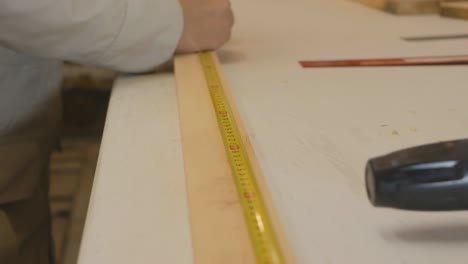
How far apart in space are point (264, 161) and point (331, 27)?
0.59 m

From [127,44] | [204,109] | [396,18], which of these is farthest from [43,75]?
[396,18]

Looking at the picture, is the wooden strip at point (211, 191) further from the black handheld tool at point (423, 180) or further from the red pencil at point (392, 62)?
the red pencil at point (392, 62)

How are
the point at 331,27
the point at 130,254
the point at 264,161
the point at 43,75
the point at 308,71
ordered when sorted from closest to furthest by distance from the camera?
the point at 130,254 < the point at 264,161 < the point at 308,71 < the point at 43,75 < the point at 331,27

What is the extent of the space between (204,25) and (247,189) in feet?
1.39

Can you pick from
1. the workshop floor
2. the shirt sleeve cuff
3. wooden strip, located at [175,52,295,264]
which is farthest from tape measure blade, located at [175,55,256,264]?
the workshop floor

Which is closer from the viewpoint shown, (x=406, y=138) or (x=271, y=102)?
(x=406, y=138)

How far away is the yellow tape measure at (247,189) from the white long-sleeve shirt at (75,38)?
14 centimetres

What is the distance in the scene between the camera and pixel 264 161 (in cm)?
47

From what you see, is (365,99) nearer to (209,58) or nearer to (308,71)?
(308,71)

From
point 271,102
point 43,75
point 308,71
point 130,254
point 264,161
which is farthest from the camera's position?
point 43,75

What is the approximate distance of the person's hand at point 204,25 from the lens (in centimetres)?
76

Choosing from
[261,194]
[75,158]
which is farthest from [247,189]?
[75,158]

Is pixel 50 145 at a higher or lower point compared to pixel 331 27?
lower

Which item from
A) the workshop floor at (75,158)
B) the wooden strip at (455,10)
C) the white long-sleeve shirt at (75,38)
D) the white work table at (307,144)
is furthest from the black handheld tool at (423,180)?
the workshop floor at (75,158)
